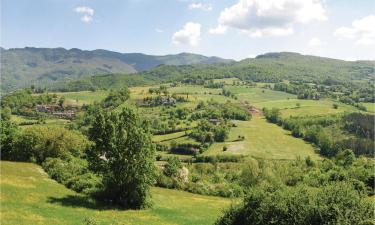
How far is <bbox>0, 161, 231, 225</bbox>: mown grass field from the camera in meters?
41.5

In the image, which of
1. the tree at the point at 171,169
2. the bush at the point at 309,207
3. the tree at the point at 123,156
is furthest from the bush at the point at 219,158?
the bush at the point at 309,207

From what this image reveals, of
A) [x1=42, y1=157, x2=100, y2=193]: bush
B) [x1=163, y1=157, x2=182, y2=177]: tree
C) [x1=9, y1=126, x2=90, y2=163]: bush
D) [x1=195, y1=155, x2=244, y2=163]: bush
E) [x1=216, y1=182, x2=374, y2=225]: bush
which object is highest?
[x1=216, y1=182, x2=374, y2=225]: bush

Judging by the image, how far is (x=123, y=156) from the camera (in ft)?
178

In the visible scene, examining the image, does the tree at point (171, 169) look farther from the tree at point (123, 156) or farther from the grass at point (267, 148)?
the grass at point (267, 148)

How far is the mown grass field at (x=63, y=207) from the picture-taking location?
41.5 meters

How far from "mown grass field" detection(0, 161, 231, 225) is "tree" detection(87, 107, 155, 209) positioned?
142 inches

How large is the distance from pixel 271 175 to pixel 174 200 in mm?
27896

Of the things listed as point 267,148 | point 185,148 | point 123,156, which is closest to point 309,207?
point 123,156

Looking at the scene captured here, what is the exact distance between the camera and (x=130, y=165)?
177 feet

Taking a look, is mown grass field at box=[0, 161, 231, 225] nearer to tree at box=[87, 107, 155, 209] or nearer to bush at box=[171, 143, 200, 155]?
tree at box=[87, 107, 155, 209]

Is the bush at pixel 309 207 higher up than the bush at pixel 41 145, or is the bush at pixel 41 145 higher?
the bush at pixel 309 207

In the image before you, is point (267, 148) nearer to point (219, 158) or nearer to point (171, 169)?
point (219, 158)

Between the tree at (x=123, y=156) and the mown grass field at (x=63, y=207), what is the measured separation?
11.9 ft

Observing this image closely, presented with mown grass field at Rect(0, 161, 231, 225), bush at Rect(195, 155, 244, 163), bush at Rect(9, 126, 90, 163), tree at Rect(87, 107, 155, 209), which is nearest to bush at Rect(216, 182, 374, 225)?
mown grass field at Rect(0, 161, 231, 225)
